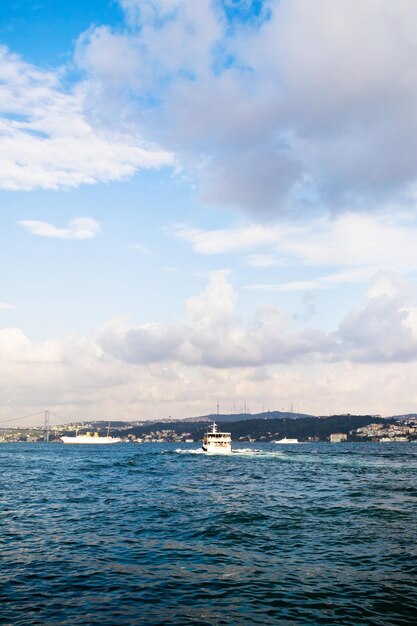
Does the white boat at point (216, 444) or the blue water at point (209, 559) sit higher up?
the blue water at point (209, 559)

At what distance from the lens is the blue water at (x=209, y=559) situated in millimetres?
18547

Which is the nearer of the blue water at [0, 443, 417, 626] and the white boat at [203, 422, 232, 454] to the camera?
the blue water at [0, 443, 417, 626]

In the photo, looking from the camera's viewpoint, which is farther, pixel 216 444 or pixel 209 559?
pixel 216 444

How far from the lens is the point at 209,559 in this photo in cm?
2616

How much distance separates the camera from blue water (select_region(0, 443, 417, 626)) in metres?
18.5

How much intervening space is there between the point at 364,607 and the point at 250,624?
481 cm

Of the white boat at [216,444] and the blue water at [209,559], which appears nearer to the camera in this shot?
the blue water at [209,559]

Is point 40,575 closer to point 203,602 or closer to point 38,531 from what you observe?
point 203,602

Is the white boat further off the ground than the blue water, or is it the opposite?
the blue water

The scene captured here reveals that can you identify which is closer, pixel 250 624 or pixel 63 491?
pixel 250 624

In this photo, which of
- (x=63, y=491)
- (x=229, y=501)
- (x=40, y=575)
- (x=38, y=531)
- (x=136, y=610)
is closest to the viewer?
(x=136, y=610)

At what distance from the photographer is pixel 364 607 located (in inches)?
746

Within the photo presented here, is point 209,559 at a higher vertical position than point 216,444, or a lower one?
higher

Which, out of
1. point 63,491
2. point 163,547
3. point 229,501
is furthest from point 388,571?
point 63,491
